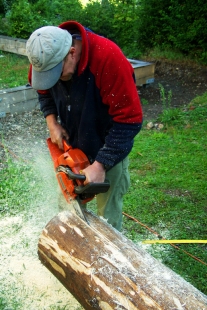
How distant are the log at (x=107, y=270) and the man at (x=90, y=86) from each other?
37cm

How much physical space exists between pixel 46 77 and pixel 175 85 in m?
6.22

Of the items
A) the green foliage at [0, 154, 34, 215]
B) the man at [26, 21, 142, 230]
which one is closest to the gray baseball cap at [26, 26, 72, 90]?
the man at [26, 21, 142, 230]

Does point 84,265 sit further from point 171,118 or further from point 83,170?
point 171,118

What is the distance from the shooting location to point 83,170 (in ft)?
7.32

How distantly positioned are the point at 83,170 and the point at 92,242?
446 millimetres

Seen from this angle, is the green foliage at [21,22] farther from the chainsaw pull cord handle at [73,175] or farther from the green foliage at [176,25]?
the chainsaw pull cord handle at [73,175]

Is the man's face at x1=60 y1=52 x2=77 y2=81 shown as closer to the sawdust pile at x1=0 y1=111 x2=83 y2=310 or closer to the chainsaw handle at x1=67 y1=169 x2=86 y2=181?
the chainsaw handle at x1=67 y1=169 x2=86 y2=181

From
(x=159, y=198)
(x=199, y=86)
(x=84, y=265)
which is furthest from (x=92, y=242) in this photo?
(x=199, y=86)

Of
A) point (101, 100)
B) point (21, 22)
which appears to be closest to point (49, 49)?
point (101, 100)

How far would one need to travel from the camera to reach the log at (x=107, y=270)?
1.84 m

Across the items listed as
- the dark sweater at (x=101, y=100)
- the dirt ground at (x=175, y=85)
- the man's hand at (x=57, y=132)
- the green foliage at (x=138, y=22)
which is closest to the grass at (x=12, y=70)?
the green foliage at (x=138, y=22)

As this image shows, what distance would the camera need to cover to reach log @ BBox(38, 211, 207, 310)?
1.84 m

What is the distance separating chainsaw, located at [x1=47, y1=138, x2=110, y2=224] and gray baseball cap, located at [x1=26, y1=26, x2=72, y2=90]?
0.53 meters

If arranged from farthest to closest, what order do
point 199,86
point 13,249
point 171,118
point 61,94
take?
point 199,86 → point 171,118 → point 13,249 → point 61,94
